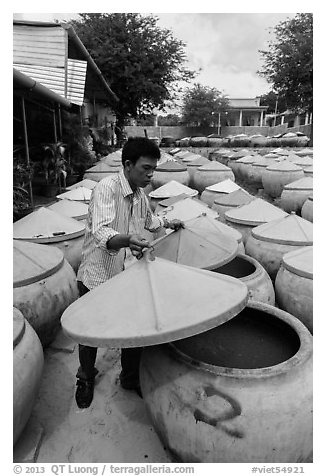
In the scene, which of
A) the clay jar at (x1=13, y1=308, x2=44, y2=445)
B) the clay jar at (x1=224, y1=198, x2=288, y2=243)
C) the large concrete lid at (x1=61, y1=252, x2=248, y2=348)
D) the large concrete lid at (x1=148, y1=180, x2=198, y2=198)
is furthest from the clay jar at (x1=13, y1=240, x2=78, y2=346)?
the large concrete lid at (x1=148, y1=180, x2=198, y2=198)

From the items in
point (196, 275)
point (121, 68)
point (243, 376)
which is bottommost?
point (243, 376)

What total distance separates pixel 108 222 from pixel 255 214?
302 centimetres

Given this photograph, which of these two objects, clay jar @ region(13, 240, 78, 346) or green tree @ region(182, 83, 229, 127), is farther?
green tree @ region(182, 83, 229, 127)

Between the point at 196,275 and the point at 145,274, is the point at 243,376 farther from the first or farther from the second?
the point at 145,274

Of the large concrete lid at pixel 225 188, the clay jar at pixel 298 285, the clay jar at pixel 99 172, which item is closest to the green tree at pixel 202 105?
the clay jar at pixel 99 172

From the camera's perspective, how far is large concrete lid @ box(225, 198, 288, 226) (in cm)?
471

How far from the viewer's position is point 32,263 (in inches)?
116

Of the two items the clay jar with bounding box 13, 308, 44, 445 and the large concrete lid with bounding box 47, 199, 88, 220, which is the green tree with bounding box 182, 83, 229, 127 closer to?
the large concrete lid with bounding box 47, 199, 88, 220

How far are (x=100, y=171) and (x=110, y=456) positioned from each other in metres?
8.29

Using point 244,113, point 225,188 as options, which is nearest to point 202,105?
point 244,113

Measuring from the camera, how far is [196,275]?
6.51 feet

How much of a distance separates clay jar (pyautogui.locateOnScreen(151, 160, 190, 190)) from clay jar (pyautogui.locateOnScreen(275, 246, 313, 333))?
597 centimetres

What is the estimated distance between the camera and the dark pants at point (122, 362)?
258 cm

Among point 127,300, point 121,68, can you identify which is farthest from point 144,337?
point 121,68
